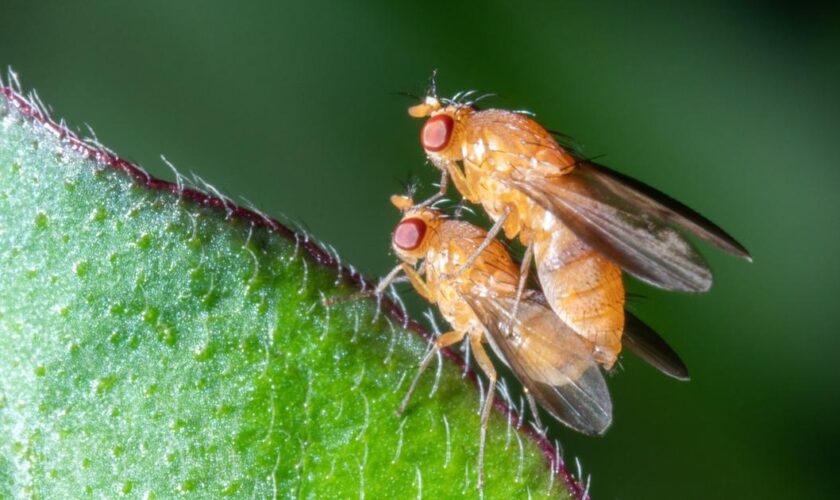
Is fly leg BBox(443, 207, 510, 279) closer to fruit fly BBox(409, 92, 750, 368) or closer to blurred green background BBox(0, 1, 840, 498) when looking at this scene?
fruit fly BBox(409, 92, 750, 368)

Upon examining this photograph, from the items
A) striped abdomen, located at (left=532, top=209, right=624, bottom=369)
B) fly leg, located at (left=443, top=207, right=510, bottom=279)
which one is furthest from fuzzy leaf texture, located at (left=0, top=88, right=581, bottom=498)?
fly leg, located at (left=443, top=207, right=510, bottom=279)

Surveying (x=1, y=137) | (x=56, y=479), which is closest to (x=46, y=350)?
(x=56, y=479)

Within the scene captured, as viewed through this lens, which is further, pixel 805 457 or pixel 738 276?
pixel 738 276

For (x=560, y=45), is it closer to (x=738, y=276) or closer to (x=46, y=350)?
(x=738, y=276)

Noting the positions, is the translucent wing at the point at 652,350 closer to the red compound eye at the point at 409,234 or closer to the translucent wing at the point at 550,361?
the translucent wing at the point at 550,361

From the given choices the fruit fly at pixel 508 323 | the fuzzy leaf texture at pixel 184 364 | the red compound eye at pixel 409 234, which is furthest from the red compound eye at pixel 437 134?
the fuzzy leaf texture at pixel 184 364

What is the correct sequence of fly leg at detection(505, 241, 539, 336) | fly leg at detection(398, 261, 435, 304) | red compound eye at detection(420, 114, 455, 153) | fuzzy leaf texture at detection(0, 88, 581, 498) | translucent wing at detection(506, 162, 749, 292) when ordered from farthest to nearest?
1. red compound eye at detection(420, 114, 455, 153)
2. fly leg at detection(398, 261, 435, 304)
3. fly leg at detection(505, 241, 539, 336)
4. translucent wing at detection(506, 162, 749, 292)
5. fuzzy leaf texture at detection(0, 88, 581, 498)
